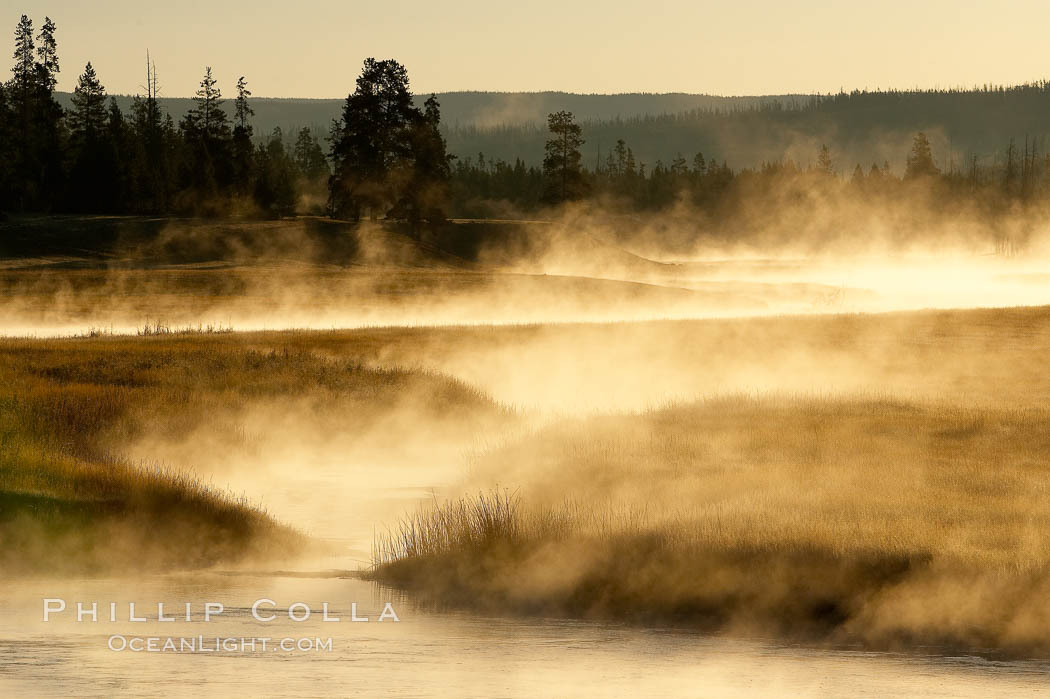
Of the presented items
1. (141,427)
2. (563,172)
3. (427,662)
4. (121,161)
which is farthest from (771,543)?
(563,172)

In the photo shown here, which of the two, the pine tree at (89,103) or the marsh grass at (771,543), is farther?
the pine tree at (89,103)

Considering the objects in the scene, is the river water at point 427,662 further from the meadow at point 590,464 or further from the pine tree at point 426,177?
the pine tree at point 426,177

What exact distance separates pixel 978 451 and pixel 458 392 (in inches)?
620

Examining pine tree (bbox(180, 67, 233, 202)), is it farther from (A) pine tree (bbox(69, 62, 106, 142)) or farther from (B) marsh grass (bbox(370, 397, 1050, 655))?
(B) marsh grass (bbox(370, 397, 1050, 655))

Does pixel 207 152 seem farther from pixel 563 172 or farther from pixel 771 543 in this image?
pixel 771 543

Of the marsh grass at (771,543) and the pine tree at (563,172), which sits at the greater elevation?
the pine tree at (563,172)

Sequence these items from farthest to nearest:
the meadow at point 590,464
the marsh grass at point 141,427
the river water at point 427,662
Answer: the marsh grass at point 141,427 → the meadow at point 590,464 → the river water at point 427,662

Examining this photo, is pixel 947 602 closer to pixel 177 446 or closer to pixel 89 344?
pixel 177 446

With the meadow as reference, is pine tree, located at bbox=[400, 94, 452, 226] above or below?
above

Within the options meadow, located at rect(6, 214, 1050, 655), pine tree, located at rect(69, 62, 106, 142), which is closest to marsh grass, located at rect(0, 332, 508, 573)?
meadow, located at rect(6, 214, 1050, 655)

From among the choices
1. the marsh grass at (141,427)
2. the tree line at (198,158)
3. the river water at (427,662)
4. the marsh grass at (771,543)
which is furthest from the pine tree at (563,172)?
the river water at (427,662)

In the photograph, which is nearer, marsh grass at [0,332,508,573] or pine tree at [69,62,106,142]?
marsh grass at [0,332,508,573]

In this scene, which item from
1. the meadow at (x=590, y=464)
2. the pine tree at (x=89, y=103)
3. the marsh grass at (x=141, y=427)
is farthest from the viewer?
the pine tree at (x=89, y=103)

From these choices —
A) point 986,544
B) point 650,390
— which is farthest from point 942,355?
point 986,544
